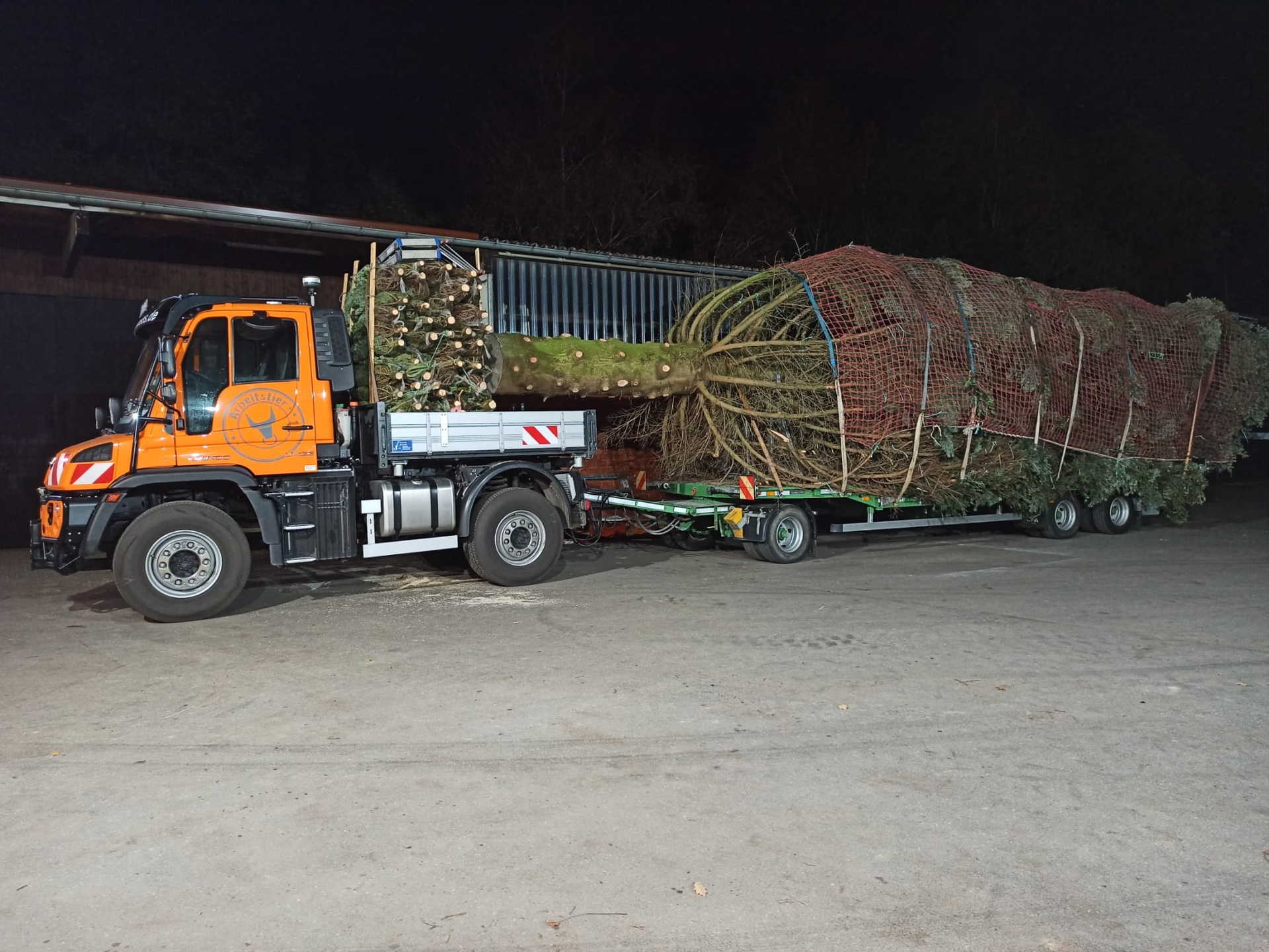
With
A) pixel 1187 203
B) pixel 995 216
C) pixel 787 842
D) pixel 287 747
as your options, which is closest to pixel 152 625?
pixel 287 747

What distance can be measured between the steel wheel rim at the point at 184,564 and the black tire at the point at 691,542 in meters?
6.34

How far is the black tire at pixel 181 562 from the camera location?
27.4 feet

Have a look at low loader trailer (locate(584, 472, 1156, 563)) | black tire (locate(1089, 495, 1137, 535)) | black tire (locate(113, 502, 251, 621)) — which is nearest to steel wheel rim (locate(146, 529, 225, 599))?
black tire (locate(113, 502, 251, 621))

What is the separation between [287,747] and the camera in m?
5.30

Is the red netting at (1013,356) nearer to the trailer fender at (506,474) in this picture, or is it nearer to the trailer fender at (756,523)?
Result: the trailer fender at (756,523)

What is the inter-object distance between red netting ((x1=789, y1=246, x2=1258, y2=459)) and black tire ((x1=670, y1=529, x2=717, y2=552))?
268 centimetres

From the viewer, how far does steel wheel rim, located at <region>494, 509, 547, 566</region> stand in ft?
33.9

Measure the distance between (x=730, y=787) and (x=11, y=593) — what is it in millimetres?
9308

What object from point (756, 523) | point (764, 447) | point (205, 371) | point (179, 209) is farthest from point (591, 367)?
point (179, 209)

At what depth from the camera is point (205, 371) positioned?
28.9 ft

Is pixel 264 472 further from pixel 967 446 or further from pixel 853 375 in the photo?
pixel 967 446

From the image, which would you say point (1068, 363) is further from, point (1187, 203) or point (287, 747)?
point (1187, 203)

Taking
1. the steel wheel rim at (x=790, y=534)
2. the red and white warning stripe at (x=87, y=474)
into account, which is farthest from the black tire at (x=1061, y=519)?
the red and white warning stripe at (x=87, y=474)

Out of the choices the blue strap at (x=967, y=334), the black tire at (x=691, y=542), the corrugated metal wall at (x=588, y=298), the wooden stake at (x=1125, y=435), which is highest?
the corrugated metal wall at (x=588, y=298)
